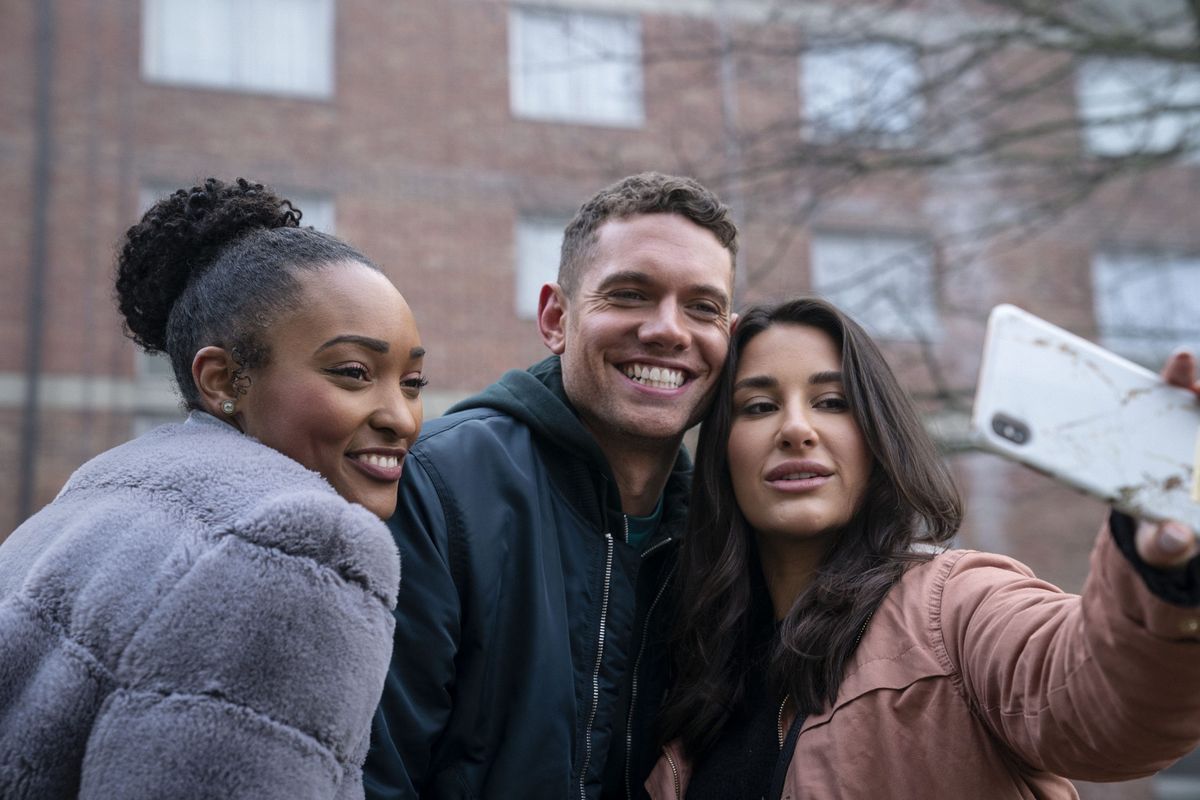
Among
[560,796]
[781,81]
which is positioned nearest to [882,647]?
[560,796]

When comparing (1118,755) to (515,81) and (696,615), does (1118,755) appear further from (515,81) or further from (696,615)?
(515,81)

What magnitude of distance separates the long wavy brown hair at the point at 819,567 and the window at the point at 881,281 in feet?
6.85

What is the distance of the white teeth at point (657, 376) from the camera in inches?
131

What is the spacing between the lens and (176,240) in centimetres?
242

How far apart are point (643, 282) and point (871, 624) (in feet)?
3.82

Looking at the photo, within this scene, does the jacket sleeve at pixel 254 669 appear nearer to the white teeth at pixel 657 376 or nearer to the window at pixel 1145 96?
the white teeth at pixel 657 376

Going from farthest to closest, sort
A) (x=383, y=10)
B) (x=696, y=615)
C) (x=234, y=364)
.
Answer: (x=383, y=10)
(x=696, y=615)
(x=234, y=364)

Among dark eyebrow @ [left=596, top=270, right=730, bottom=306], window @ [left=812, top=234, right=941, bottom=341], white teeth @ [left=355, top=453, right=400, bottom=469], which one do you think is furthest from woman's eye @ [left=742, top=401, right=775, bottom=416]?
window @ [left=812, top=234, right=941, bottom=341]

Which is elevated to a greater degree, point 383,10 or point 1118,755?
point 383,10

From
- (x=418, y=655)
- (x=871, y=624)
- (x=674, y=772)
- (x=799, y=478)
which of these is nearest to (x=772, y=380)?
(x=799, y=478)

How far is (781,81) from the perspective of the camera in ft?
31.5

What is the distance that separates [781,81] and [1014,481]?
749 cm

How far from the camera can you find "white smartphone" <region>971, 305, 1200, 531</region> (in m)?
1.66

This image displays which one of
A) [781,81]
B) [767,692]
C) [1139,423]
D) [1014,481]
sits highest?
[781,81]
